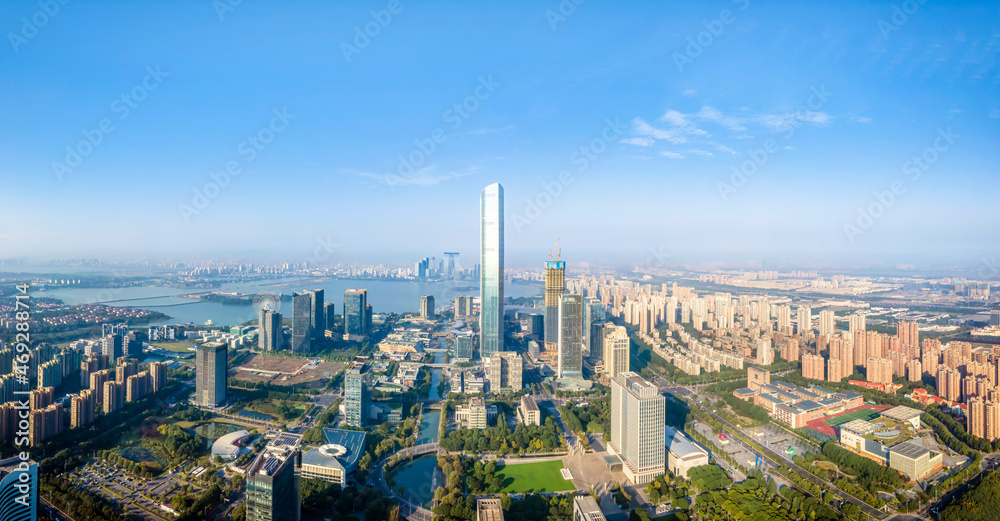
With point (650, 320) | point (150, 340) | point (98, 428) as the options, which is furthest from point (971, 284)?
point (150, 340)

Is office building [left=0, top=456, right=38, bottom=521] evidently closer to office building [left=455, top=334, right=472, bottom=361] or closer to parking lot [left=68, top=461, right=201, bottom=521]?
parking lot [left=68, top=461, right=201, bottom=521]

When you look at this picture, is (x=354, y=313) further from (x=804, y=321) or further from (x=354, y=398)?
(x=804, y=321)

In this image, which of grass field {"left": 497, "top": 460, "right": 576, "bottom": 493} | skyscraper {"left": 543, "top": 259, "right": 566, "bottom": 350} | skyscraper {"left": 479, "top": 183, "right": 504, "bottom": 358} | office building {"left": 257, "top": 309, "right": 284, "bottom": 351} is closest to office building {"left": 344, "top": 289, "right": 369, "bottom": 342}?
office building {"left": 257, "top": 309, "right": 284, "bottom": 351}

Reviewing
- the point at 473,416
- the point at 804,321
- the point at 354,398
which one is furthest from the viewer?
the point at 804,321

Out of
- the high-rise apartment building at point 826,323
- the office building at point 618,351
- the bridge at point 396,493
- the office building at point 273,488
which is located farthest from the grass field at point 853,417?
the office building at point 273,488

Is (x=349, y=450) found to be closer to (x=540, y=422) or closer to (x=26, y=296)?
(x=540, y=422)

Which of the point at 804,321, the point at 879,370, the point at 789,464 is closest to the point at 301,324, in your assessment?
the point at 789,464
